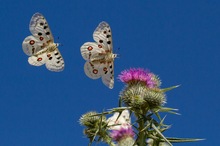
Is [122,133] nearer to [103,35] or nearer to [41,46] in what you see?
[103,35]

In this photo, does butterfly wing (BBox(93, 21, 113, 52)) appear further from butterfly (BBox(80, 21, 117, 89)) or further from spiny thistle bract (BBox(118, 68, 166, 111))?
spiny thistle bract (BBox(118, 68, 166, 111))

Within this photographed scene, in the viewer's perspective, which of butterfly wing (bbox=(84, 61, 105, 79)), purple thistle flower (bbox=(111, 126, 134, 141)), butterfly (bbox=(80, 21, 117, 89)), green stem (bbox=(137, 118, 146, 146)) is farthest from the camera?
purple thistle flower (bbox=(111, 126, 134, 141))

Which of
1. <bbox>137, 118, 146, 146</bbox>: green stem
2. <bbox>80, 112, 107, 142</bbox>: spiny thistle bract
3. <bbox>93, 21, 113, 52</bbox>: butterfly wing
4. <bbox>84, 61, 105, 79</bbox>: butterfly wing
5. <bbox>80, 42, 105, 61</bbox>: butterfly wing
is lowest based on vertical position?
<bbox>137, 118, 146, 146</bbox>: green stem

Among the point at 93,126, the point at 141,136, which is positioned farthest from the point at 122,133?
the point at 141,136

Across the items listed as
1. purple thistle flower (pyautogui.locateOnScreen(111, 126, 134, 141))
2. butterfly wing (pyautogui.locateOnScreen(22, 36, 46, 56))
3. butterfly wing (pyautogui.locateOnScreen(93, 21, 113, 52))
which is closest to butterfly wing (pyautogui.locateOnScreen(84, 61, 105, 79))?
butterfly wing (pyautogui.locateOnScreen(93, 21, 113, 52))

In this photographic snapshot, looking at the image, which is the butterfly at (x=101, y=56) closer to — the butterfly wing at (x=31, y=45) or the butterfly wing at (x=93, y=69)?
the butterfly wing at (x=93, y=69)

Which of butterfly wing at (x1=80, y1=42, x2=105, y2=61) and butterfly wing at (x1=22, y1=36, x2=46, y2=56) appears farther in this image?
butterfly wing at (x1=22, y1=36, x2=46, y2=56)

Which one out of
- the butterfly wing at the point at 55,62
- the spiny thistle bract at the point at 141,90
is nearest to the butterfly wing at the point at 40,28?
the butterfly wing at the point at 55,62
